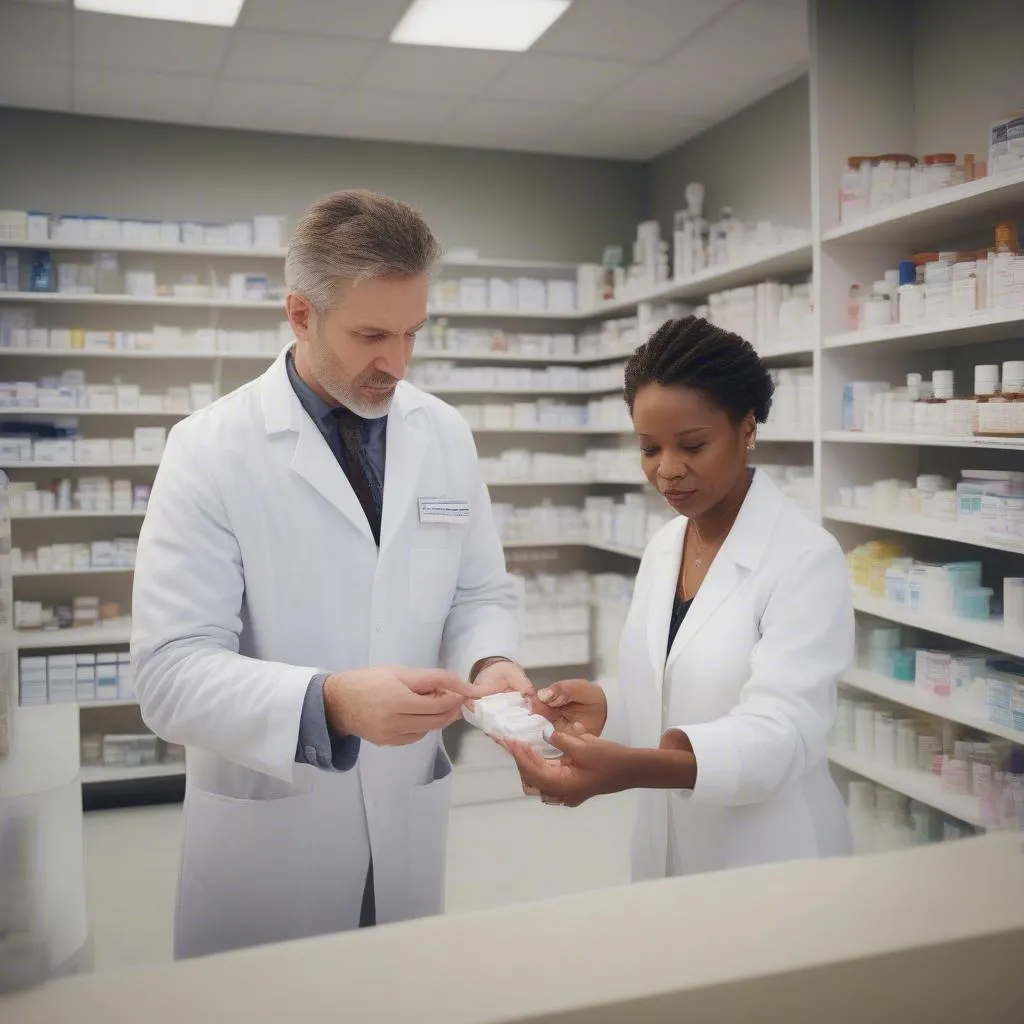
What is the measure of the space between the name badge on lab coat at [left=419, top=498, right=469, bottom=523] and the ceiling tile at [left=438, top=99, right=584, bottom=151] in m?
3.56

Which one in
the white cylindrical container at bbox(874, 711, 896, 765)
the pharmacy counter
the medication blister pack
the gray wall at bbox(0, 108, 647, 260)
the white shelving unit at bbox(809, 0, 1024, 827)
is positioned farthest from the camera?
the gray wall at bbox(0, 108, 647, 260)

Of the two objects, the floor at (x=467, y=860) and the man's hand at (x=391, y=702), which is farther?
the floor at (x=467, y=860)

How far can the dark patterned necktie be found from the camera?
171 cm

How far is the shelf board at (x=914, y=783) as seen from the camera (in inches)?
119

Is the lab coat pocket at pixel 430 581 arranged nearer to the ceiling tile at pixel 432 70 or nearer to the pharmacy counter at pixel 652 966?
the pharmacy counter at pixel 652 966

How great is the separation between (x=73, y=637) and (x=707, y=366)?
4.10m

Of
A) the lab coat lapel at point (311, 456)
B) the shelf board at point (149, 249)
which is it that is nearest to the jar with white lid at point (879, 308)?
the lab coat lapel at point (311, 456)

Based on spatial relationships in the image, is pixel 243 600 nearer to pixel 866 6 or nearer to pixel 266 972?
pixel 266 972

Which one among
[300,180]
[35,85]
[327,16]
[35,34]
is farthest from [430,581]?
[300,180]

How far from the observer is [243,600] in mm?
1636

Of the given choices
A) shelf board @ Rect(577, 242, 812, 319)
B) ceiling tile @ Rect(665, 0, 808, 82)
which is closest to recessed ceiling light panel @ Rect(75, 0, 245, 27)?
ceiling tile @ Rect(665, 0, 808, 82)

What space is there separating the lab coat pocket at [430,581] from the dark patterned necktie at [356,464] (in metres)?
0.09

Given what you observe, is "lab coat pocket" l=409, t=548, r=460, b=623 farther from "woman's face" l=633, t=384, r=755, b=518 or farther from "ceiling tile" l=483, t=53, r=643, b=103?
"ceiling tile" l=483, t=53, r=643, b=103

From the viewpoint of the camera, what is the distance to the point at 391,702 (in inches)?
51.8
